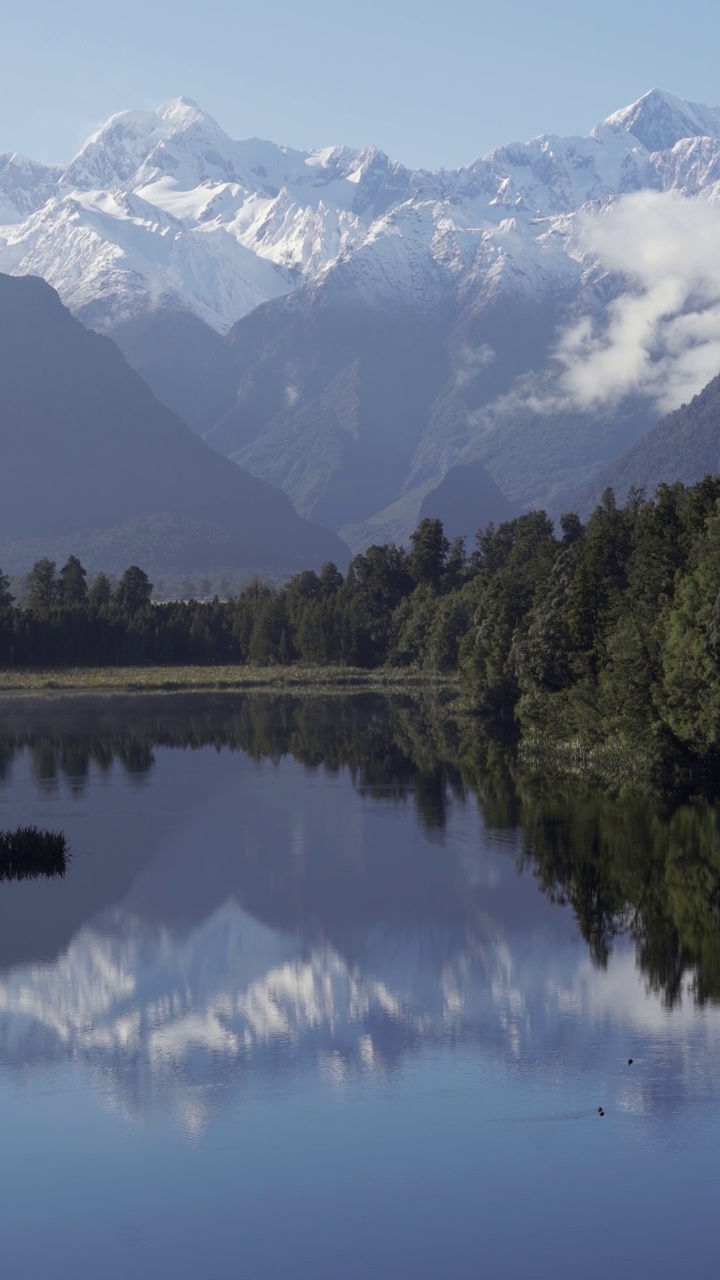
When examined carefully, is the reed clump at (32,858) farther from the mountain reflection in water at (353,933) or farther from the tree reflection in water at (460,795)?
the tree reflection in water at (460,795)

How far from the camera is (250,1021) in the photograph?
48906 millimetres

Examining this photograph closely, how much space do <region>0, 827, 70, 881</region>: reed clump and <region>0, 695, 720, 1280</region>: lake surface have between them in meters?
0.85

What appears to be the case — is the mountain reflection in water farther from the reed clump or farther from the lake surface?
the reed clump

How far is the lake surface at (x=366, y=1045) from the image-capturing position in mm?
34688

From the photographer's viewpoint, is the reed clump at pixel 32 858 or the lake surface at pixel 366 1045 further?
the reed clump at pixel 32 858

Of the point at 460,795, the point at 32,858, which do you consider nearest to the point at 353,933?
the point at 32,858

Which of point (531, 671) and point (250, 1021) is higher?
point (531, 671)

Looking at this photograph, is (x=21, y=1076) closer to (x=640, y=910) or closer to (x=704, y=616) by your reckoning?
(x=640, y=910)

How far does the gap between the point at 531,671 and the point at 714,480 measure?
1813 centimetres

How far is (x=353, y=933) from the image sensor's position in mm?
60594

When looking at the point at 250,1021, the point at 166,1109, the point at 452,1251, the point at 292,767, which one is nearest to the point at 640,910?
the point at 250,1021

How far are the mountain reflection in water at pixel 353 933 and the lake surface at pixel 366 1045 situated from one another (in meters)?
0.17

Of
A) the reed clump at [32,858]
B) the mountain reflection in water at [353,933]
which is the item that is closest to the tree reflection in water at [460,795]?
the mountain reflection in water at [353,933]

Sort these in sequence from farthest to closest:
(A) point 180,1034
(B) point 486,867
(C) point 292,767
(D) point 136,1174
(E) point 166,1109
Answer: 1. (C) point 292,767
2. (B) point 486,867
3. (A) point 180,1034
4. (E) point 166,1109
5. (D) point 136,1174
